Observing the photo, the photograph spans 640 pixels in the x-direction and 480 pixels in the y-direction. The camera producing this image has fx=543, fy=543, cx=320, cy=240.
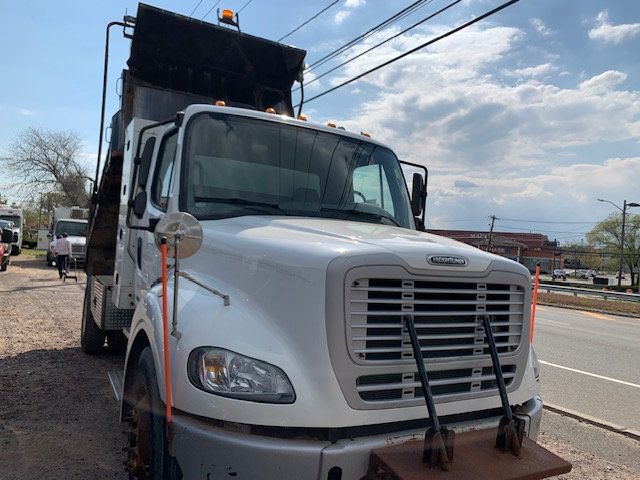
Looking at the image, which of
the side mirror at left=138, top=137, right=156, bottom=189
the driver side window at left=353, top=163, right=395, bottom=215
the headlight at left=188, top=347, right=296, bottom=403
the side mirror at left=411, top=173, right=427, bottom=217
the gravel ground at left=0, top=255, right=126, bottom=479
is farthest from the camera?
the side mirror at left=411, top=173, right=427, bottom=217

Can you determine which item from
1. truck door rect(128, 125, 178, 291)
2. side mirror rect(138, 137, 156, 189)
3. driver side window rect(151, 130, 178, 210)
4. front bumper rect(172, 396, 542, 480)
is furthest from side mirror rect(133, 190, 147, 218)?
front bumper rect(172, 396, 542, 480)

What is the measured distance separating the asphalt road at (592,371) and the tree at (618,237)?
67174 millimetres

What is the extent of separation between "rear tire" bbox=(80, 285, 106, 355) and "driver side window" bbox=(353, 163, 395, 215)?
14.4 ft

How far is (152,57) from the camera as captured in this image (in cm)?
636

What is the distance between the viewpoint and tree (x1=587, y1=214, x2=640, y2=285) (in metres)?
72.9

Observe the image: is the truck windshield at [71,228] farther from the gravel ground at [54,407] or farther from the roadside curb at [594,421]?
the roadside curb at [594,421]

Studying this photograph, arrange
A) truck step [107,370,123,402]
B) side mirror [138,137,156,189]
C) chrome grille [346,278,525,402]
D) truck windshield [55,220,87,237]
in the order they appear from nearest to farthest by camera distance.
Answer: chrome grille [346,278,525,402]
truck step [107,370,123,402]
side mirror [138,137,156,189]
truck windshield [55,220,87,237]

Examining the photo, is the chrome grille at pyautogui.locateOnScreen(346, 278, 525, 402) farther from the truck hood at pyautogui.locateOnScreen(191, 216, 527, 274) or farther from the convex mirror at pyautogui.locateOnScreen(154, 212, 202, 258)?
the convex mirror at pyautogui.locateOnScreen(154, 212, 202, 258)

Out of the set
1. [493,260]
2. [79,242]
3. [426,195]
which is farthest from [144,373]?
[79,242]

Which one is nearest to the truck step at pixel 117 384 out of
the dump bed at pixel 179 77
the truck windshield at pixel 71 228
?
the dump bed at pixel 179 77

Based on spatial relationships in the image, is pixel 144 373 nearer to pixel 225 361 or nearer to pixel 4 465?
pixel 225 361

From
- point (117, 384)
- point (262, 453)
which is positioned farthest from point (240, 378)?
point (117, 384)

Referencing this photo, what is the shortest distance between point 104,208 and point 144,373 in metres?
4.38

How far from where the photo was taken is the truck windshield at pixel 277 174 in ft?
12.0
